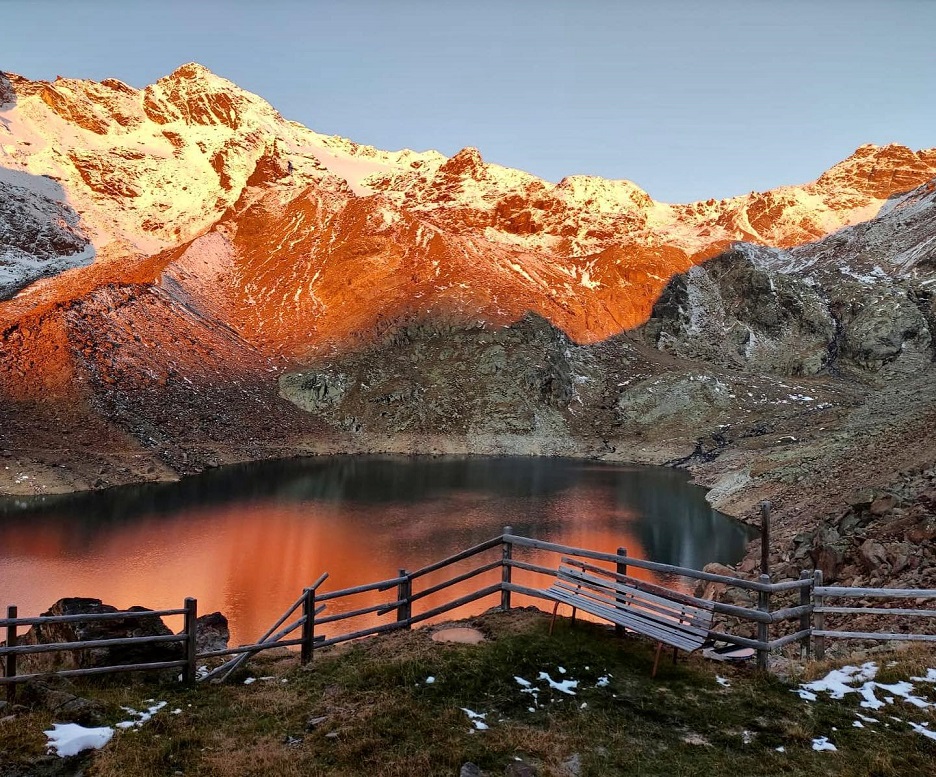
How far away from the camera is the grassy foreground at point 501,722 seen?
8.30 metres

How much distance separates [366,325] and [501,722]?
119 metres

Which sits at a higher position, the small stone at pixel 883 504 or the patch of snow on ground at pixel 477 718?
the small stone at pixel 883 504

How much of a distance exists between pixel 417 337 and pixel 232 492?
211 feet

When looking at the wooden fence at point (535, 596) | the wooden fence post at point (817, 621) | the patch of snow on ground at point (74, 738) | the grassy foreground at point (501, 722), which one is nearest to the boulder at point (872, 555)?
the wooden fence at point (535, 596)

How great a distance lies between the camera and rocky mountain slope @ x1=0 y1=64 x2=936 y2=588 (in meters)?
80.8

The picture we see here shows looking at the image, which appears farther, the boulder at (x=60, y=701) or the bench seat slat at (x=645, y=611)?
the bench seat slat at (x=645, y=611)

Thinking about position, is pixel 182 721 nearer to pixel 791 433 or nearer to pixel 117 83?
pixel 791 433

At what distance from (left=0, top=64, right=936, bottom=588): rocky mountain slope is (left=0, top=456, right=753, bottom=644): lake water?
8300 millimetres

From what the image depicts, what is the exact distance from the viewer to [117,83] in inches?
7520

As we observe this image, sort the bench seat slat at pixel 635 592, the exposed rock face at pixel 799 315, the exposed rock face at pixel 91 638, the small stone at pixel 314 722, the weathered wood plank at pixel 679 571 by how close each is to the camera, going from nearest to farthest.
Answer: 1. the small stone at pixel 314 722
2. the weathered wood plank at pixel 679 571
3. the bench seat slat at pixel 635 592
4. the exposed rock face at pixel 91 638
5. the exposed rock face at pixel 799 315

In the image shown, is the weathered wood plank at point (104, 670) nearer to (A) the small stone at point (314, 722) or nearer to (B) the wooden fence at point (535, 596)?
(B) the wooden fence at point (535, 596)

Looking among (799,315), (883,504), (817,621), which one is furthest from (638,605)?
(799,315)

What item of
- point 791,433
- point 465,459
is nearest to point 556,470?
point 465,459

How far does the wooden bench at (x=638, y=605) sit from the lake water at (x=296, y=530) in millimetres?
17509
